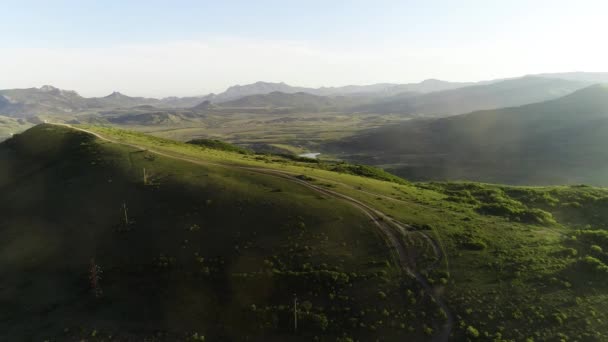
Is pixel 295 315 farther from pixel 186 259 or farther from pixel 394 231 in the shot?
pixel 394 231

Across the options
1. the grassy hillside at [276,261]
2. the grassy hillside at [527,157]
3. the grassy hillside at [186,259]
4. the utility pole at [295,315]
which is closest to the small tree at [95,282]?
the grassy hillside at [186,259]

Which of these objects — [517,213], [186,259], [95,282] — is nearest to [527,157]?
[517,213]

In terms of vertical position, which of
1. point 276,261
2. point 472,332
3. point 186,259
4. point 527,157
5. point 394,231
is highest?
point 394,231

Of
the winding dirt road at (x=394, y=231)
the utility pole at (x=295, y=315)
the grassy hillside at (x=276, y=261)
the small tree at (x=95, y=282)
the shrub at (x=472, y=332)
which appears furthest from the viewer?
the small tree at (x=95, y=282)

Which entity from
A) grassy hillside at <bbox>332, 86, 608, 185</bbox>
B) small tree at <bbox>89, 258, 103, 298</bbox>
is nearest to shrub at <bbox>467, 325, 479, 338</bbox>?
small tree at <bbox>89, 258, 103, 298</bbox>

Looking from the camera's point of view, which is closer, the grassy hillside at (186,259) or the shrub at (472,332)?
the shrub at (472,332)

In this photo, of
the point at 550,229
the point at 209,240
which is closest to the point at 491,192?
the point at 550,229

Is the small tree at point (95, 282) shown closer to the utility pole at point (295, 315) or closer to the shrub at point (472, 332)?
the utility pole at point (295, 315)

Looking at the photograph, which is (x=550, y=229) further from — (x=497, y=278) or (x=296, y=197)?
(x=296, y=197)

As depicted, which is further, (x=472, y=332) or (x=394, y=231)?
(x=394, y=231)

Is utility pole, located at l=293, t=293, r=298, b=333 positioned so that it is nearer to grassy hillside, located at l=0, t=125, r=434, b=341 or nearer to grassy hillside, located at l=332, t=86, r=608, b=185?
grassy hillside, located at l=0, t=125, r=434, b=341
